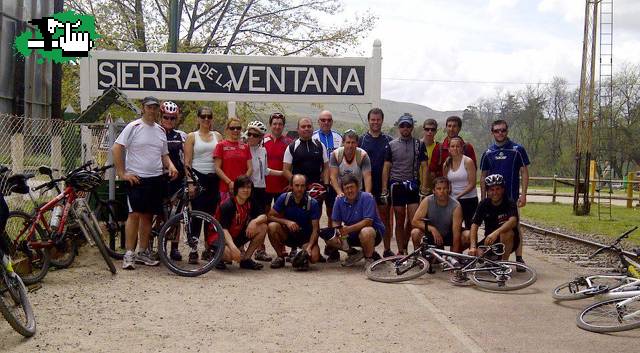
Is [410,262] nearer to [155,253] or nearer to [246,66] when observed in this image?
[155,253]

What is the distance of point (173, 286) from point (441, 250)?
3092mm

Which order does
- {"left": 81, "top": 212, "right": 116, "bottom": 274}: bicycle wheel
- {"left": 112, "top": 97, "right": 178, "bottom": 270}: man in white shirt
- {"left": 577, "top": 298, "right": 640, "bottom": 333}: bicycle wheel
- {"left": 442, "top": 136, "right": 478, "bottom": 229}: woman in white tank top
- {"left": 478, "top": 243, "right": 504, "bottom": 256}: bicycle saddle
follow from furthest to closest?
1. {"left": 442, "top": 136, "right": 478, "bottom": 229}: woman in white tank top
2. {"left": 112, "top": 97, "right": 178, "bottom": 270}: man in white shirt
3. {"left": 478, "top": 243, "right": 504, "bottom": 256}: bicycle saddle
4. {"left": 81, "top": 212, "right": 116, "bottom": 274}: bicycle wheel
5. {"left": 577, "top": 298, "right": 640, "bottom": 333}: bicycle wheel

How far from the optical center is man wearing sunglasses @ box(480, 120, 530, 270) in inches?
338

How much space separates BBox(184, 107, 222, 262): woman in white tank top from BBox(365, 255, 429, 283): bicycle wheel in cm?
228

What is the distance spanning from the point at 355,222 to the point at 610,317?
3.40m

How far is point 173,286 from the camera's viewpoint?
7344mm

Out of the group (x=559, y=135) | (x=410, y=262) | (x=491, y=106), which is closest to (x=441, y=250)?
(x=410, y=262)

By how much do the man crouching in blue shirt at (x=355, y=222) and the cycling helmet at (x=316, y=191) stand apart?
0.34 m

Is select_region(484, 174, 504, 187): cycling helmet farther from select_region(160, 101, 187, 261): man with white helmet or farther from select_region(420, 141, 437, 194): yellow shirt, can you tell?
select_region(160, 101, 187, 261): man with white helmet

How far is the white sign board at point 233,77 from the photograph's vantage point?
11.9 metres

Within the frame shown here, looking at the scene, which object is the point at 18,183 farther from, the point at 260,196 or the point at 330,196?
the point at 330,196

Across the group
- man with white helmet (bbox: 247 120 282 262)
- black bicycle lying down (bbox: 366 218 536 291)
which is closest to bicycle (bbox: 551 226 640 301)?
black bicycle lying down (bbox: 366 218 536 291)

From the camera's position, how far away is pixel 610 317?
595cm

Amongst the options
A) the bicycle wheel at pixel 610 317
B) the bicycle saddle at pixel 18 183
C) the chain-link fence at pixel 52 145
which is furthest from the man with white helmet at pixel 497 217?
the chain-link fence at pixel 52 145
